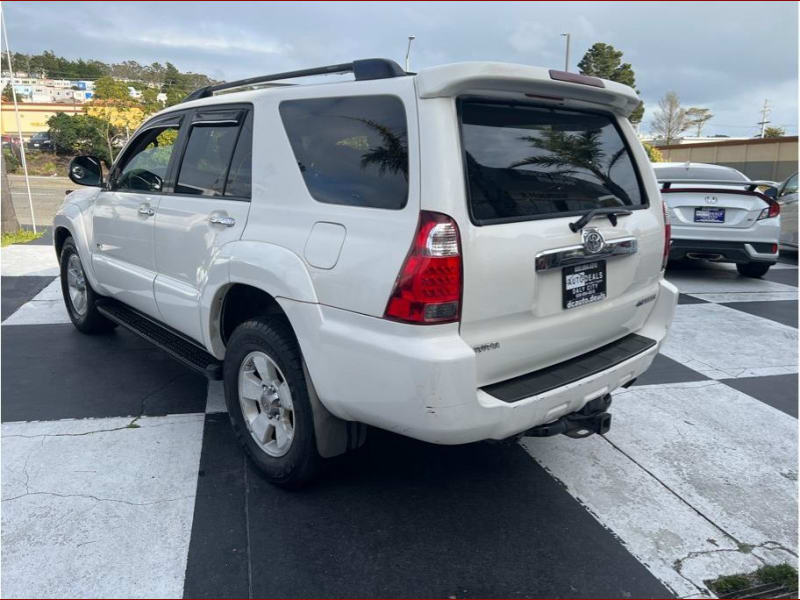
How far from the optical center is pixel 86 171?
4.81 meters

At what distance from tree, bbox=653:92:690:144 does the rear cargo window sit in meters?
67.3

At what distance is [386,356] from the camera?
2.27 meters

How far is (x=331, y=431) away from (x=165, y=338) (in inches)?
66.2

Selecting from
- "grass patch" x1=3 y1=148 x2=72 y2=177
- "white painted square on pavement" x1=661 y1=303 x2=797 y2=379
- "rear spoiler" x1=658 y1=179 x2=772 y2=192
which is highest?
→ "grass patch" x1=3 y1=148 x2=72 y2=177

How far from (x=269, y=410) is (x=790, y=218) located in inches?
387

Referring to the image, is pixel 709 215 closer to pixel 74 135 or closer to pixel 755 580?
pixel 755 580

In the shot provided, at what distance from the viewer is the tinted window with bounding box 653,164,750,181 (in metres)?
8.92

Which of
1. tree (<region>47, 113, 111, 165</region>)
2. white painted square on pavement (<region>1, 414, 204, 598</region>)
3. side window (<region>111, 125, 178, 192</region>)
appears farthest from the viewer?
tree (<region>47, 113, 111, 165</region>)

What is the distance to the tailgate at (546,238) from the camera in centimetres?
235

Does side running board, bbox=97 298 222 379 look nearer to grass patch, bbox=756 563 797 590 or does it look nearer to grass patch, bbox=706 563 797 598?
grass patch, bbox=706 563 797 598

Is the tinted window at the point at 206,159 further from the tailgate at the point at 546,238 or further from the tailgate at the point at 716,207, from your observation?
the tailgate at the point at 716,207

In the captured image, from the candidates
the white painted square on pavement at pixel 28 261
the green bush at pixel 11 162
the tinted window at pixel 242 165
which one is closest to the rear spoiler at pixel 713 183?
the tinted window at pixel 242 165

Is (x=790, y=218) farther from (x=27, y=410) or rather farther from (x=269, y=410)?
(x=27, y=410)

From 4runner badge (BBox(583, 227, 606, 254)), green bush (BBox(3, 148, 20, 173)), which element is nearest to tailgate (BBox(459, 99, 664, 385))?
4runner badge (BBox(583, 227, 606, 254))
